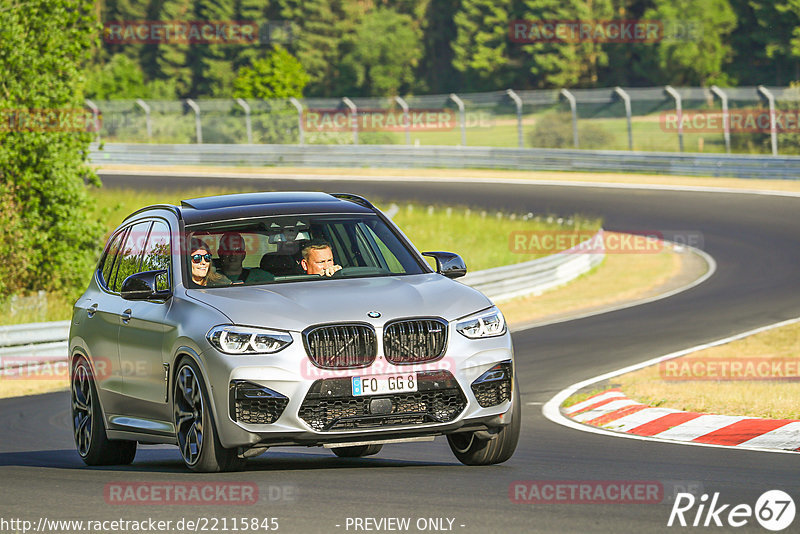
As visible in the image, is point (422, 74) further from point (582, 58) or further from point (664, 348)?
point (664, 348)

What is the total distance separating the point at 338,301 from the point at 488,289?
16.7m

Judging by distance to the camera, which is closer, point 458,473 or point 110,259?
point 458,473

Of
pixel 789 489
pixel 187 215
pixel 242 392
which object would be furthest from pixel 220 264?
pixel 789 489

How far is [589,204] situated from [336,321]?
3117 cm

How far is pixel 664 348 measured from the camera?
17875mm

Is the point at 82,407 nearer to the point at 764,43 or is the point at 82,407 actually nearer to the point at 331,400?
the point at 331,400

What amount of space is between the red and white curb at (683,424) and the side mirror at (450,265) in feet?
8.45

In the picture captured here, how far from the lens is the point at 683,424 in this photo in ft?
36.7

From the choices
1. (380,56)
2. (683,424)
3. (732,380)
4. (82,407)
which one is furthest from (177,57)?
(82,407)

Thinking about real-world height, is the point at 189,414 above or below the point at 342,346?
below

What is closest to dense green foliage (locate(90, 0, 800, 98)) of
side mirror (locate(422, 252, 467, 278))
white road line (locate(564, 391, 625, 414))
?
white road line (locate(564, 391, 625, 414))

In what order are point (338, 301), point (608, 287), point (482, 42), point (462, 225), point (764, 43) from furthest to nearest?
point (482, 42)
point (764, 43)
point (462, 225)
point (608, 287)
point (338, 301)

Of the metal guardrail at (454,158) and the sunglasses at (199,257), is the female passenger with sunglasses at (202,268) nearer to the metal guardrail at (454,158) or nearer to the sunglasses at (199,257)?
the sunglasses at (199,257)

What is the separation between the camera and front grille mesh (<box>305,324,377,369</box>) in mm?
7598
